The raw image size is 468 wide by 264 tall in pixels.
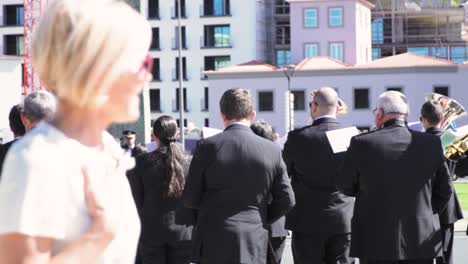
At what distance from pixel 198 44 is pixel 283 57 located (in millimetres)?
8142

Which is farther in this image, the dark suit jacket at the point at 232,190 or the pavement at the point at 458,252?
the pavement at the point at 458,252

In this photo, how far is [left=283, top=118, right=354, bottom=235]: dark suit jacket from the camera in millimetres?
9195

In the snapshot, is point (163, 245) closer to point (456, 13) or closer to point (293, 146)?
point (293, 146)

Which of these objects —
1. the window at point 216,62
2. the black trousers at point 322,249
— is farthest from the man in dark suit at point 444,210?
the window at point 216,62

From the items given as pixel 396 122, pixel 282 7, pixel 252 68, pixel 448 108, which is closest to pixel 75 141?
Result: pixel 396 122

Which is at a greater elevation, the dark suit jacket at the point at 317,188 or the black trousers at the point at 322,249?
the dark suit jacket at the point at 317,188

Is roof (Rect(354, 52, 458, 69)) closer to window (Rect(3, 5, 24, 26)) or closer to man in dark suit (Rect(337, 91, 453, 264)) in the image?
window (Rect(3, 5, 24, 26))

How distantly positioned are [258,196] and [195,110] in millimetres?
84149

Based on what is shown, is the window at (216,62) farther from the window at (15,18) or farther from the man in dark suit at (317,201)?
the man in dark suit at (317,201)

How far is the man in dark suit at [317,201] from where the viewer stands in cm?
920

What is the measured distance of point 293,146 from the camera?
928cm

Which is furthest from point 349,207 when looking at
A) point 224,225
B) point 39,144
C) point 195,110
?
point 195,110

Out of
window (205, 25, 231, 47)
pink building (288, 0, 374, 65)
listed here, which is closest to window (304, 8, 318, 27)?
pink building (288, 0, 374, 65)

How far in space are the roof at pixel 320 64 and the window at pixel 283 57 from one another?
38.1 feet
